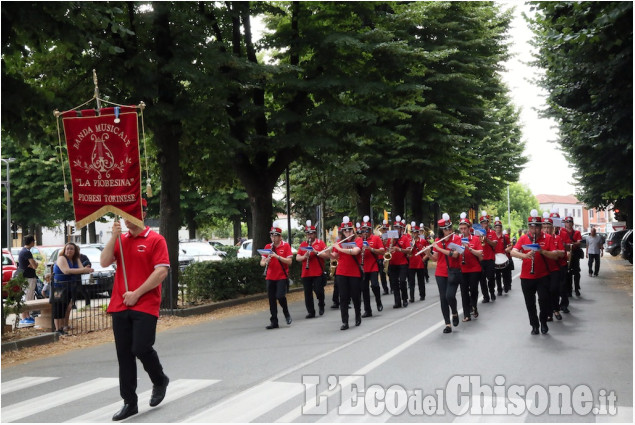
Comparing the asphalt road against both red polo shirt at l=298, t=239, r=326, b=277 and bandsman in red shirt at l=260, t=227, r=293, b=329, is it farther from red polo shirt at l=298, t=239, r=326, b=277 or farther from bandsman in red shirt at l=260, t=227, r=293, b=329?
red polo shirt at l=298, t=239, r=326, b=277

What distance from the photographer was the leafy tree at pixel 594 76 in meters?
11.8

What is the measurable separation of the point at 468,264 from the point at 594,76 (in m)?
5.24

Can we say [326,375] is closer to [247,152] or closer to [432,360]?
[432,360]

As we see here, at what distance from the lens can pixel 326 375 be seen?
8.70m

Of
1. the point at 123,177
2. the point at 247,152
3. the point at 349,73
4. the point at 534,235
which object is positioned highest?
the point at 349,73

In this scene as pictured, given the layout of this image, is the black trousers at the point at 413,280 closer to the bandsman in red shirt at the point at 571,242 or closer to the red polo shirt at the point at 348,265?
Result: the bandsman in red shirt at the point at 571,242

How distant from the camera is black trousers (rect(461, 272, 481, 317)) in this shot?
13578mm

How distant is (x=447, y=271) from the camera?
12797 millimetres

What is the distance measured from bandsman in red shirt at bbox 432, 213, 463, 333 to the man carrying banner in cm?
648

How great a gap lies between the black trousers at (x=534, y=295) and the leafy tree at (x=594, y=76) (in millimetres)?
3959

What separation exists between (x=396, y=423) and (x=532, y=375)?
104 inches

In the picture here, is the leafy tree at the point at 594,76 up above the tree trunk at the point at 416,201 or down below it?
above

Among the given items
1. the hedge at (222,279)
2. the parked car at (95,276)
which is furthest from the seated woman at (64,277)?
the hedge at (222,279)

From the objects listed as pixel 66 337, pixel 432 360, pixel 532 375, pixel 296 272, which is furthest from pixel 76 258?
pixel 296 272
